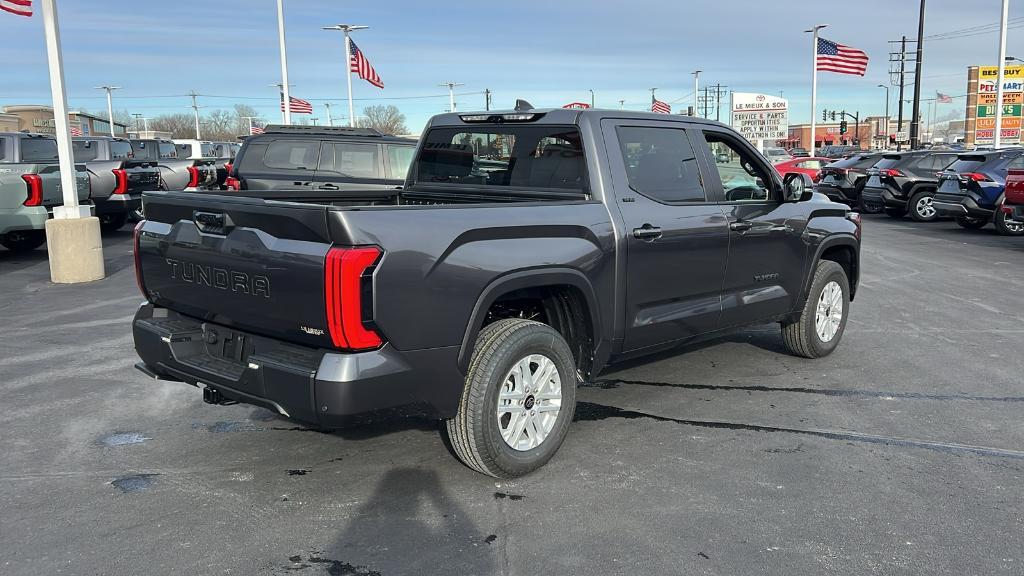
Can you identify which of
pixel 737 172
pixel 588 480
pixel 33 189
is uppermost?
pixel 737 172

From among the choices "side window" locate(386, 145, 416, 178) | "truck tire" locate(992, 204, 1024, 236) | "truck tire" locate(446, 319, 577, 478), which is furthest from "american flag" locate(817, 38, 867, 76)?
"truck tire" locate(446, 319, 577, 478)

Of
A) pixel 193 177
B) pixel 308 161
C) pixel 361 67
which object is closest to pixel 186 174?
pixel 193 177

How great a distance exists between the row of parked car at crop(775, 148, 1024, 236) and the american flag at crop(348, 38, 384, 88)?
16.3 m

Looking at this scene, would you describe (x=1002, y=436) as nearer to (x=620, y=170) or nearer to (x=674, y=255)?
(x=674, y=255)

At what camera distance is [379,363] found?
11.9 ft

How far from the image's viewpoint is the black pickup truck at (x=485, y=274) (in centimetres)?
359

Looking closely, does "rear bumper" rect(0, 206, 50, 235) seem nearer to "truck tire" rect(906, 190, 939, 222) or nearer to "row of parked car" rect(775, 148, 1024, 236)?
"row of parked car" rect(775, 148, 1024, 236)

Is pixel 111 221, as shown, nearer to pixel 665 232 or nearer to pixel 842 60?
pixel 665 232

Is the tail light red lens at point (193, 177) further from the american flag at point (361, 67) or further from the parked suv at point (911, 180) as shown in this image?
the parked suv at point (911, 180)

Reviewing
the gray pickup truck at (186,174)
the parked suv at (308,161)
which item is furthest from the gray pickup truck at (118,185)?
the parked suv at (308,161)

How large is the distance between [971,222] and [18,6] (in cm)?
1810

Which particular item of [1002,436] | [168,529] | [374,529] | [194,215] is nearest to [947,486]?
[1002,436]

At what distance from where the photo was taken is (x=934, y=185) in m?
20.0

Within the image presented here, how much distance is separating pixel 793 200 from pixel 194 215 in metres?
4.09
